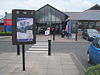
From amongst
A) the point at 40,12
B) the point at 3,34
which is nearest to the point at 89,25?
the point at 40,12

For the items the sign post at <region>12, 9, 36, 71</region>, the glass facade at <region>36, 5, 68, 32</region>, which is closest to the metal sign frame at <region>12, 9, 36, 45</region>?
the sign post at <region>12, 9, 36, 71</region>

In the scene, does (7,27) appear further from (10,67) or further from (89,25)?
(10,67)

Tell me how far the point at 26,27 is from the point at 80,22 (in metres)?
31.4

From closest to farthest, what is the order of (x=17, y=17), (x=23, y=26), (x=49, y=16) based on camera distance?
(x=17, y=17), (x=23, y=26), (x=49, y=16)

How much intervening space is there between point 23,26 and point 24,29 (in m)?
0.13

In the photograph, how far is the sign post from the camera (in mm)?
8219

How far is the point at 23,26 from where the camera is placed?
327 inches

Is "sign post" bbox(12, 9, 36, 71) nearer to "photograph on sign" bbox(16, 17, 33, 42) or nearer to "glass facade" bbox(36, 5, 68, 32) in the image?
"photograph on sign" bbox(16, 17, 33, 42)

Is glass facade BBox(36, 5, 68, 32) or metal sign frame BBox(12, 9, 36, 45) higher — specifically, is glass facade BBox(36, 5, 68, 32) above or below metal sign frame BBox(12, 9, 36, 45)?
above

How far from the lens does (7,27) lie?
145 feet

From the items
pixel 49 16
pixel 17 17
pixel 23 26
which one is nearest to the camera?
pixel 17 17

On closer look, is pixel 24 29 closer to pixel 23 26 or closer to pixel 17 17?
pixel 23 26

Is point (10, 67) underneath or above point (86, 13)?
underneath

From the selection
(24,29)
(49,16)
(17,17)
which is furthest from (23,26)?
(49,16)
